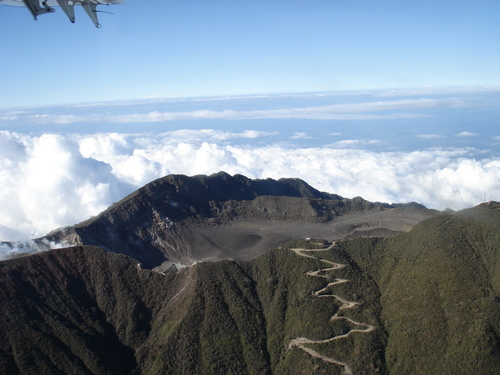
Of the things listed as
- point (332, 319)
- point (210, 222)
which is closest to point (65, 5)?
point (332, 319)

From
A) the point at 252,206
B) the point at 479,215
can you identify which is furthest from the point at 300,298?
the point at 252,206

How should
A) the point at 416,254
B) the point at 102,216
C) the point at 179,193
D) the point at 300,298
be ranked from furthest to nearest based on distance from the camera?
1. the point at 179,193
2. the point at 102,216
3. the point at 416,254
4. the point at 300,298

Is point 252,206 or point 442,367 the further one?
point 252,206

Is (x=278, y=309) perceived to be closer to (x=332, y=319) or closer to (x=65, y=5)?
(x=332, y=319)

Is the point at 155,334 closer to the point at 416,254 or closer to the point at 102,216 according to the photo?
the point at 102,216

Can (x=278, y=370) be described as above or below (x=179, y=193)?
below
